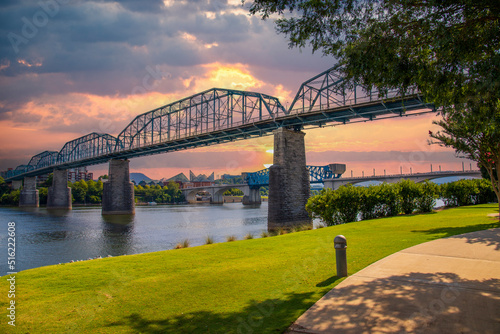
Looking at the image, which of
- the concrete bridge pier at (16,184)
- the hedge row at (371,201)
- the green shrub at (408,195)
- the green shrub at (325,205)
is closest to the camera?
the hedge row at (371,201)

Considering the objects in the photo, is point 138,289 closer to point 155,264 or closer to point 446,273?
point 155,264

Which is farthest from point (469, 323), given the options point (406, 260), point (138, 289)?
point (138, 289)

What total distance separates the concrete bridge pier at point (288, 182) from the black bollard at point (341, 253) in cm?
3351

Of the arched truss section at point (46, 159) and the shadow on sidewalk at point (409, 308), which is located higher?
the arched truss section at point (46, 159)

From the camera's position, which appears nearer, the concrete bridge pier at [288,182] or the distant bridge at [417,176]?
the concrete bridge pier at [288,182]

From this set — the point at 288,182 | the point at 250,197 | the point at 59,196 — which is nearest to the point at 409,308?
the point at 288,182

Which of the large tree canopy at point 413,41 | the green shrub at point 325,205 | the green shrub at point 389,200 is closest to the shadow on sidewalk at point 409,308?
the large tree canopy at point 413,41

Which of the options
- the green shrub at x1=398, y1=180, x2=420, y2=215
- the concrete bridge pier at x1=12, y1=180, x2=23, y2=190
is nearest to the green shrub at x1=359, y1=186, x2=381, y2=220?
the green shrub at x1=398, y1=180, x2=420, y2=215

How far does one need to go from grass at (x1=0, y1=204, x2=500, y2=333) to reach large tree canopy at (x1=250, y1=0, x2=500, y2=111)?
5006 mm

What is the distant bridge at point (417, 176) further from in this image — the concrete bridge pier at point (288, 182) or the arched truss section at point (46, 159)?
the arched truss section at point (46, 159)

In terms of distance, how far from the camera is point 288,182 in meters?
43.6

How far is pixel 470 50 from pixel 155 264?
10.7m

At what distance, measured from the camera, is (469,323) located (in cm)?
506

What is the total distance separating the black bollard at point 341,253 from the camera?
25.5ft
